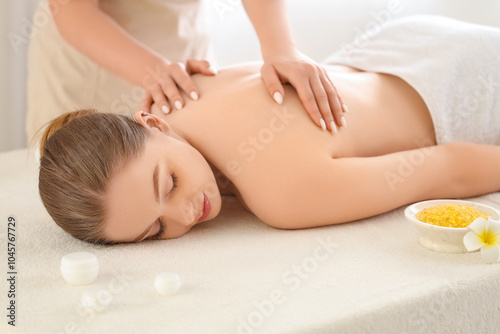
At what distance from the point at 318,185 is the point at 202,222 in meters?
0.35

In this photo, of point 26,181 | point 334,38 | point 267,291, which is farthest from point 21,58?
point 267,291

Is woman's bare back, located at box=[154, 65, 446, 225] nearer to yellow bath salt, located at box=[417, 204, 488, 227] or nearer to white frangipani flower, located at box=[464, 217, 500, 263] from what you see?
yellow bath salt, located at box=[417, 204, 488, 227]

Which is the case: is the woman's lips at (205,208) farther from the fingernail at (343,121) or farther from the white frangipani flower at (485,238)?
the white frangipani flower at (485,238)

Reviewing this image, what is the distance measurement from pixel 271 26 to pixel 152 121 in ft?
1.73

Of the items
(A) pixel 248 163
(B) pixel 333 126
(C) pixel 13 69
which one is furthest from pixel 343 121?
(C) pixel 13 69

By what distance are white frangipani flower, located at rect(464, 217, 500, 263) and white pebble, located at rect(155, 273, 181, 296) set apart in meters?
0.63

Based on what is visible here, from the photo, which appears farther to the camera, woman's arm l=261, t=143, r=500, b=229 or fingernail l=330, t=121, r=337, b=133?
fingernail l=330, t=121, r=337, b=133

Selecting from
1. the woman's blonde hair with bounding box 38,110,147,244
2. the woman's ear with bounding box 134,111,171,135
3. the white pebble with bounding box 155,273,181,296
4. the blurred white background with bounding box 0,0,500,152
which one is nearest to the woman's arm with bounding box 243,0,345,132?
the woman's ear with bounding box 134,111,171,135

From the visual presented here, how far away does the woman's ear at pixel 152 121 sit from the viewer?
1.59 metres

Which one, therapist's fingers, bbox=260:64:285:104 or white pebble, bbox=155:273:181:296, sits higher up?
therapist's fingers, bbox=260:64:285:104

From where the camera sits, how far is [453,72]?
197 cm

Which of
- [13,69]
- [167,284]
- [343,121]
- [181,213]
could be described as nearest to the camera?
[167,284]

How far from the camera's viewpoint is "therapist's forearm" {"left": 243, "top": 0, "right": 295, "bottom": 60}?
6.03 feet

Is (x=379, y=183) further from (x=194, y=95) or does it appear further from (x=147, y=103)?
(x=147, y=103)
